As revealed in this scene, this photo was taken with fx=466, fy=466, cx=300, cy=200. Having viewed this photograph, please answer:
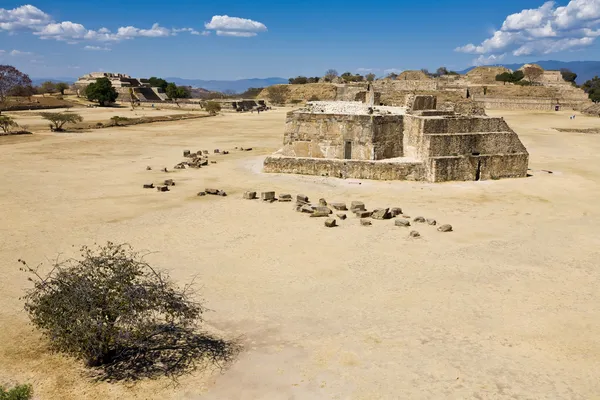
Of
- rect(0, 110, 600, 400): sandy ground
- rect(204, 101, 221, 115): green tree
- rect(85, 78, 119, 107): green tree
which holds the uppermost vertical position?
rect(85, 78, 119, 107): green tree

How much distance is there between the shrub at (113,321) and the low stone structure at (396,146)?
15.0m

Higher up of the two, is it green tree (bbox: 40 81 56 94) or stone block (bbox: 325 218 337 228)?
green tree (bbox: 40 81 56 94)

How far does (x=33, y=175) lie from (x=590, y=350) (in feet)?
73.3

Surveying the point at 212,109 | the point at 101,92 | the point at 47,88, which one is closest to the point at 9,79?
the point at 101,92

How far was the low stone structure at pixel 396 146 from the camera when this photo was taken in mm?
21016

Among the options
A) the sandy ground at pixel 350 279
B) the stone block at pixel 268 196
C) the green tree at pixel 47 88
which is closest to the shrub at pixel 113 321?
the sandy ground at pixel 350 279

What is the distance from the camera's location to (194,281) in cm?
1045

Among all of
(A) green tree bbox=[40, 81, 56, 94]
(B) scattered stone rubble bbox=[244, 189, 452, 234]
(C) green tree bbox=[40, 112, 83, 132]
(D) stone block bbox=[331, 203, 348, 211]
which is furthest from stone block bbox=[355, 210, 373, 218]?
(A) green tree bbox=[40, 81, 56, 94]

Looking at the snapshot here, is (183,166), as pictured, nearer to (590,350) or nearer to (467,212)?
(467,212)

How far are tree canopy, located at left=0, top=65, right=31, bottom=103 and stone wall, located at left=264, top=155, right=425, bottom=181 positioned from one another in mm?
62887

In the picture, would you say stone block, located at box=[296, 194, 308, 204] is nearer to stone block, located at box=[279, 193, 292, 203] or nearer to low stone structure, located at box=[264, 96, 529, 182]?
stone block, located at box=[279, 193, 292, 203]

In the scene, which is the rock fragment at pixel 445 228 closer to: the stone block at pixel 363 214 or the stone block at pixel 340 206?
the stone block at pixel 363 214

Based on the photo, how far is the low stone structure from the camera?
21.0 metres

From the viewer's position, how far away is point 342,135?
2230 cm
